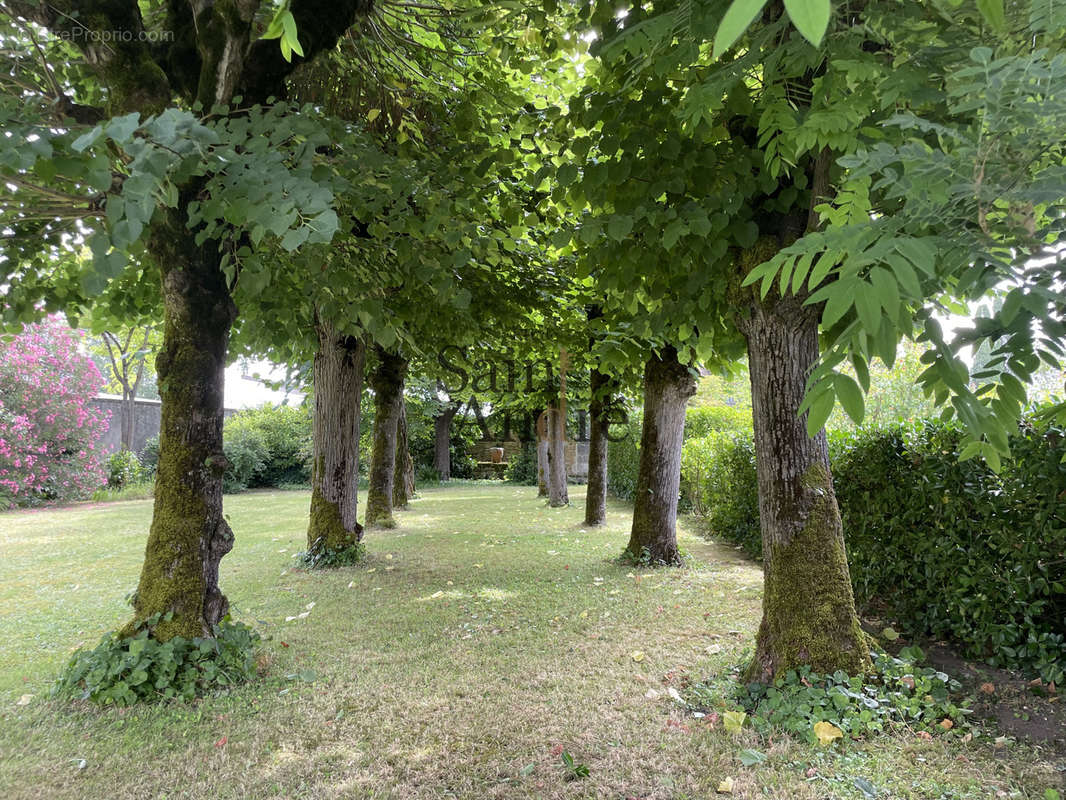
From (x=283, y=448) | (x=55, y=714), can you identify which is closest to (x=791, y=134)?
(x=55, y=714)

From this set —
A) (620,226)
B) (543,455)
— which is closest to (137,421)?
(543,455)

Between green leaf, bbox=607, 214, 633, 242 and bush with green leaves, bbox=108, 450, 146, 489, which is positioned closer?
green leaf, bbox=607, 214, 633, 242

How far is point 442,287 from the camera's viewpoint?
4.56 metres

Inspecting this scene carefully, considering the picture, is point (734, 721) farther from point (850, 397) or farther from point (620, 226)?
point (620, 226)

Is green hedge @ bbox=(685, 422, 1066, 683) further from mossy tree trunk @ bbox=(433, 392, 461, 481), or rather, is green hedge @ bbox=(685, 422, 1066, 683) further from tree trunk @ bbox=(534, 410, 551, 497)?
mossy tree trunk @ bbox=(433, 392, 461, 481)

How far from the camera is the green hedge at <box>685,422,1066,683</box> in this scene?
141 inches

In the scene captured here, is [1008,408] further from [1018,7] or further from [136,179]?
[136,179]

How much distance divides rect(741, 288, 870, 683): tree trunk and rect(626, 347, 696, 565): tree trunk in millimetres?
3927

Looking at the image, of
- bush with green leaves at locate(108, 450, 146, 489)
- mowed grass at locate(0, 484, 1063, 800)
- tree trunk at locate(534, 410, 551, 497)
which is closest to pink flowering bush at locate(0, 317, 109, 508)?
bush with green leaves at locate(108, 450, 146, 489)

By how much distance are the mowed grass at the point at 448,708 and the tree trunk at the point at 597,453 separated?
3986 millimetres

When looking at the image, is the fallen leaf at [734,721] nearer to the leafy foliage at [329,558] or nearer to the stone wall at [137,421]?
the leafy foliage at [329,558]

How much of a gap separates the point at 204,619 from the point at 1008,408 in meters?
4.59

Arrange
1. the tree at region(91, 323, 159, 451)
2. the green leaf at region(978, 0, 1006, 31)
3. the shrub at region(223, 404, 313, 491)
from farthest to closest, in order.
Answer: the shrub at region(223, 404, 313, 491)
the tree at region(91, 323, 159, 451)
the green leaf at region(978, 0, 1006, 31)

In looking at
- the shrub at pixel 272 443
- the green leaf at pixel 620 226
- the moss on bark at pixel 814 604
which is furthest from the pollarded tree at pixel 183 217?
the shrub at pixel 272 443
